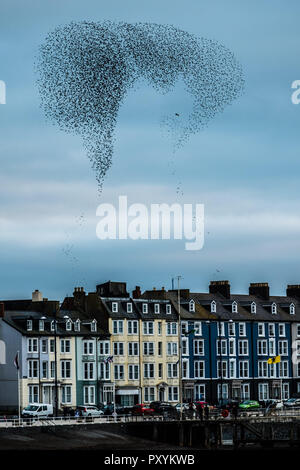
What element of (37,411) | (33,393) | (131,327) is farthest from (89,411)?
(131,327)

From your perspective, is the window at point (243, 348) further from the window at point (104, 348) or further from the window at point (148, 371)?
the window at point (104, 348)

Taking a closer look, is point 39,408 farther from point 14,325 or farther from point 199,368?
point 199,368

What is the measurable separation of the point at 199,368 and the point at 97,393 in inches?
625

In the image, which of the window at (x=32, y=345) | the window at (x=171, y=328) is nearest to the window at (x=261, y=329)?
the window at (x=171, y=328)

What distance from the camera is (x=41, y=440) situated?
108 meters

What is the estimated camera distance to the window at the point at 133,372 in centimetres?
15462

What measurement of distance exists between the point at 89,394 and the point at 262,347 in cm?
2856

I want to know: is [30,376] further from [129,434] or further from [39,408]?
[129,434]

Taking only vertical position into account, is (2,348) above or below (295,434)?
above

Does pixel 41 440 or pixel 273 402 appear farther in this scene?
pixel 273 402

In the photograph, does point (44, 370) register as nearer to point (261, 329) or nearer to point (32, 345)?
point (32, 345)
